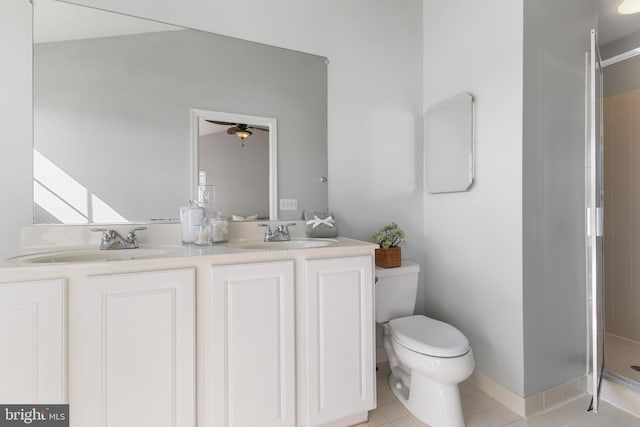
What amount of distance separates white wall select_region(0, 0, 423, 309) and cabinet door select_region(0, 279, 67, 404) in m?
1.36

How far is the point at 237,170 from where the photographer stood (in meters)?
1.65

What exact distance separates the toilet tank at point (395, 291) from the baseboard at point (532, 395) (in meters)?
0.56

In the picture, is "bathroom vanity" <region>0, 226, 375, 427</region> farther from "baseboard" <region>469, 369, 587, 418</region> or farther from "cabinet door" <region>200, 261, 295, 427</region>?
"baseboard" <region>469, 369, 587, 418</region>

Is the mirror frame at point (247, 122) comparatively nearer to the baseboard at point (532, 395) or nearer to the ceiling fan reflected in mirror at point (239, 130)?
the ceiling fan reflected in mirror at point (239, 130)

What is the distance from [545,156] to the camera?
61.3 inches

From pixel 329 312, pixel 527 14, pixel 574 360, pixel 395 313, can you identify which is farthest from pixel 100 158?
pixel 574 360

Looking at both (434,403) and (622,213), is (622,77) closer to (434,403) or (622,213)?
(622,213)

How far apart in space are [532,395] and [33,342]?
84.2 inches

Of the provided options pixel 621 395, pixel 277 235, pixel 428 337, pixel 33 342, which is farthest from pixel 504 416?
pixel 33 342

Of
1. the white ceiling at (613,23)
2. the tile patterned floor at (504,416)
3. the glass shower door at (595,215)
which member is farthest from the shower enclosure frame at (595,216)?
the white ceiling at (613,23)

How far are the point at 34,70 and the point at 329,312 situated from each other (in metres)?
1.71

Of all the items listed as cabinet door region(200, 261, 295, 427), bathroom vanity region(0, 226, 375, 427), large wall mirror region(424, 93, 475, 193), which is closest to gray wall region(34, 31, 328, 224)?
bathroom vanity region(0, 226, 375, 427)

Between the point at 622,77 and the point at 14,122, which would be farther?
the point at 622,77

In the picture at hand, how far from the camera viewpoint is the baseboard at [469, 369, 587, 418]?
1.50 m
